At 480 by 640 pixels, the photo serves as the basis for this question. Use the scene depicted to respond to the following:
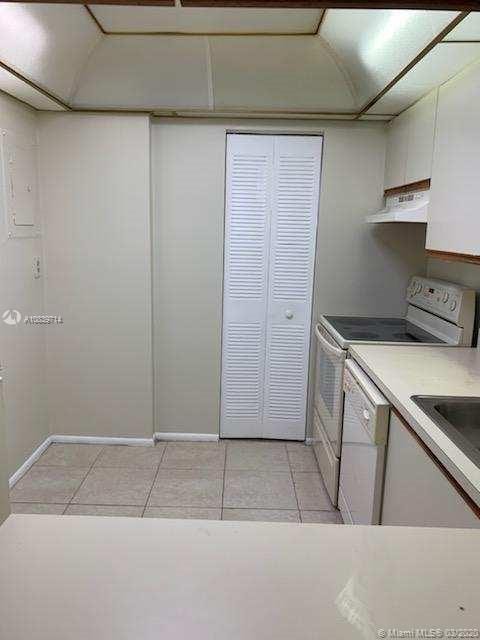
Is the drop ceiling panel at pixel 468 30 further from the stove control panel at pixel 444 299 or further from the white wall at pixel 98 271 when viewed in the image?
the white wall at pixel 98 271

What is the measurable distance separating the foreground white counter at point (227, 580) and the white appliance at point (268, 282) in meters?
2.46

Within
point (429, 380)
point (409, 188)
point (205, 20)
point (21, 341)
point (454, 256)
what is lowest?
point (21, 341)

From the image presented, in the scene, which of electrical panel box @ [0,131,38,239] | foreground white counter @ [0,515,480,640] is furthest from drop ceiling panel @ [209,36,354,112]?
foreground white counter @ [0,515,480,640]

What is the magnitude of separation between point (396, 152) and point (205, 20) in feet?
4.40

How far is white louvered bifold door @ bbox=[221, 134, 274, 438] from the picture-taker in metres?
3.01

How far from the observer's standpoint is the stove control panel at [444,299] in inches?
90.0

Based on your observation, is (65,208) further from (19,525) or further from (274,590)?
(274,590)

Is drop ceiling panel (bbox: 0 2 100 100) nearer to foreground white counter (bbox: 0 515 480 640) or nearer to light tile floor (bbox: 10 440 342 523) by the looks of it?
foreground white counter (bbox: 0 515 480 640)

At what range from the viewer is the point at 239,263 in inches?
123

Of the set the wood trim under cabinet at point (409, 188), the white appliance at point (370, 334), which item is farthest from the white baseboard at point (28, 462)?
the wood trim under cabinet at point (409, 188)

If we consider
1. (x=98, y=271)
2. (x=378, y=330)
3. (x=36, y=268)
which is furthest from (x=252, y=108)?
(x=36, y=268)

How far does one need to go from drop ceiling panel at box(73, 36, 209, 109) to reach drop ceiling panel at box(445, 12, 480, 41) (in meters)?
1.30

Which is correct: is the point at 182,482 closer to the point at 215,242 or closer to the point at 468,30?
the point at 215,242

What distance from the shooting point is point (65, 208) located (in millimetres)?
2977
